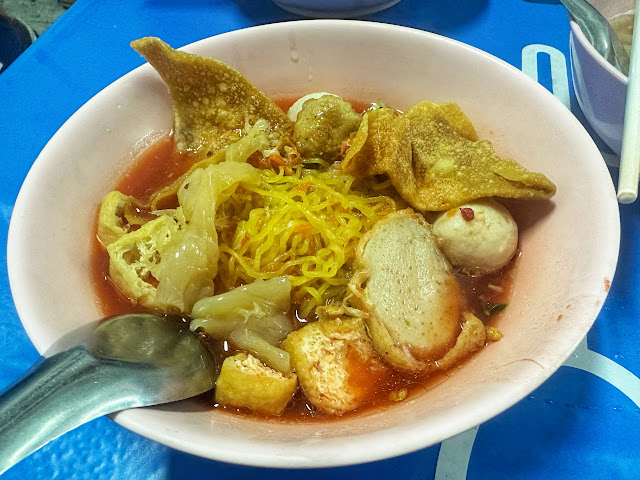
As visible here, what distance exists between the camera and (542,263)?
1534 millimetres

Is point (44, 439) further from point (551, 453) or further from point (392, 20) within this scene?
point (392, 20)

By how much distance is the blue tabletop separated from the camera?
4.66 feet

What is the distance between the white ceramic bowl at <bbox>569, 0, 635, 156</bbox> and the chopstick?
19 centimetres

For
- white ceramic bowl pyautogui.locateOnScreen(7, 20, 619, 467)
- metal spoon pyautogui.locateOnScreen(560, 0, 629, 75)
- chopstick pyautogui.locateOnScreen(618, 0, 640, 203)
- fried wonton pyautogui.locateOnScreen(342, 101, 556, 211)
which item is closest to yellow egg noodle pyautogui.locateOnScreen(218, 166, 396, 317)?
fried wonton pyautogui.locateOnScreen(342, 101, 556, 211)

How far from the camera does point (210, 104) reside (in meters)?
1.90

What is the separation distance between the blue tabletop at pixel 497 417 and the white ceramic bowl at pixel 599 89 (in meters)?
0.14

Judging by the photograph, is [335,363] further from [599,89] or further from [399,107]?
[599,89]

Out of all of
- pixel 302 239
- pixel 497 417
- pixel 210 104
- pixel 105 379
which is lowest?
pixel 497 417

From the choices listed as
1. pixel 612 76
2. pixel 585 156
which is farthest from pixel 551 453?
pixel 612 76

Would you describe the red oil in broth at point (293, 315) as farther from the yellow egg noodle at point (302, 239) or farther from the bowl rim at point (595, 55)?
the bowl rim at point (595, 55)

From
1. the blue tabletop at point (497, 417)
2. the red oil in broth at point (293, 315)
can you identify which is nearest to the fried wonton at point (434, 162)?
the red oil in broth at point (293, 315)

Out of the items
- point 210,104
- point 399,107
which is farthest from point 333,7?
point 210,104

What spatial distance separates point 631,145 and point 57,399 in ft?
5.40

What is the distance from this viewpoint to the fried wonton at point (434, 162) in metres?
1.55
